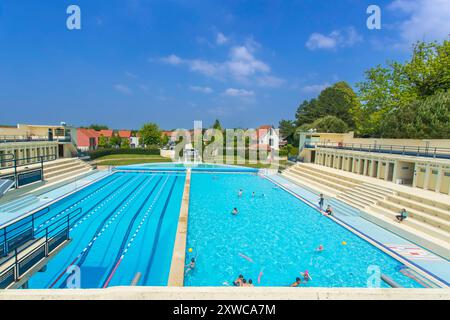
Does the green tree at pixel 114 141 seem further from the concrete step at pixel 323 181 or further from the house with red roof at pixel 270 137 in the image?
the concrete step at pixel 323 181

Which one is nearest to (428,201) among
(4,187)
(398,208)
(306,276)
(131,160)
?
(398,208)

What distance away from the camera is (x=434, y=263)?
8945 mm

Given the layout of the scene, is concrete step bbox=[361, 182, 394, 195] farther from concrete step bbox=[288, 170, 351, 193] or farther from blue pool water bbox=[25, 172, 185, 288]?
blue pool water bbox=[25, 172, 185, 288]

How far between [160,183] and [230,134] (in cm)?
2235

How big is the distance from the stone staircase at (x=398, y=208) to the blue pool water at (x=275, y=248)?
207 cm

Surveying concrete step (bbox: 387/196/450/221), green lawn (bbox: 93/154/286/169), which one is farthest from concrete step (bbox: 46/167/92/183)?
concrete step (bbox: 387/196/450/221)

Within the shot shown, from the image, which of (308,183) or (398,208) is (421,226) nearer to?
(398,208)

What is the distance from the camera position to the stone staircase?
10.6 meters

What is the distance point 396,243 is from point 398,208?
3.44 meters

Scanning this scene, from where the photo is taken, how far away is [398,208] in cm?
1335

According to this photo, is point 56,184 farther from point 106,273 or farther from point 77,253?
point 106,273

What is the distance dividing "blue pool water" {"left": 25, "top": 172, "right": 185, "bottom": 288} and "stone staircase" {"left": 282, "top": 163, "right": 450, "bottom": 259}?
10653mm

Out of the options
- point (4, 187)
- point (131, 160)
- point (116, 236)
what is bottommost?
point (116, 236)
